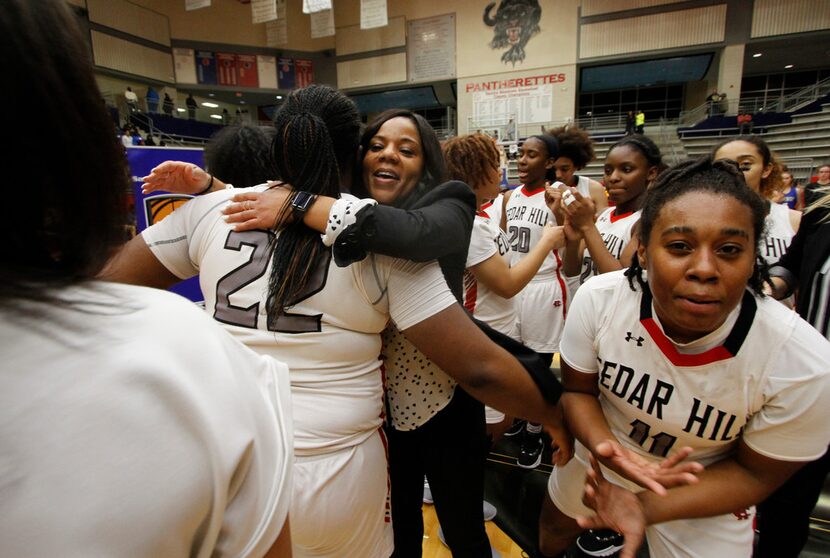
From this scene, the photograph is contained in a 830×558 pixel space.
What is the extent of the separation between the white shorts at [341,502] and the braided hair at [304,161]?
38 cm

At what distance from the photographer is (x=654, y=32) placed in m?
14.3

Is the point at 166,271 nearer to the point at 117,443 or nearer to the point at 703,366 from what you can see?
the point at 117,443

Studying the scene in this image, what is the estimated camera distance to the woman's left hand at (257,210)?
1.08 m

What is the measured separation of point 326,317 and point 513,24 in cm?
1742

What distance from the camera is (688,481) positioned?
1085 millimetres

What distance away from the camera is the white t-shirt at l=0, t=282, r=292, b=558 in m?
0.33

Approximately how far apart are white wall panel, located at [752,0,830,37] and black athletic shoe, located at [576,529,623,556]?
17262 millimetres

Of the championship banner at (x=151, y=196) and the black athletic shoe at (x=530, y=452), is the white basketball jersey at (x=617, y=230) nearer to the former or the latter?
the black athletic shoe at (x=530, y=452)

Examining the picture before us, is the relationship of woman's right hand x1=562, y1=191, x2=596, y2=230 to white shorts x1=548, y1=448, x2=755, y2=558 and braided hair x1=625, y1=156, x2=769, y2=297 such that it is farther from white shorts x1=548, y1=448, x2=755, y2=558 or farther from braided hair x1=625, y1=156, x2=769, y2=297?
white shorts x1=548, y1=448, x2=755, y2=558

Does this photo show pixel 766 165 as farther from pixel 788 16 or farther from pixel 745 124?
pixel 788 16

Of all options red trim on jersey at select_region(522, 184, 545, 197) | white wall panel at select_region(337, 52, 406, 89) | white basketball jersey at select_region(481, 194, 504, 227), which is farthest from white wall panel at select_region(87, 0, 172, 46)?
red trim on jersey at select_region(522, 184, 545, 197)

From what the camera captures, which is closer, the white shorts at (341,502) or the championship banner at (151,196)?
the white shorts at (341,502)

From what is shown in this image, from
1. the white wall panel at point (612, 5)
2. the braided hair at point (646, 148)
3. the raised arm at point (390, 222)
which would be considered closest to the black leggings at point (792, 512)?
the raised arm at point (390, 222)

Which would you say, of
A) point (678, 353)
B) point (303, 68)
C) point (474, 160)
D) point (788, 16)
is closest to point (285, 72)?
point (303, 68)
